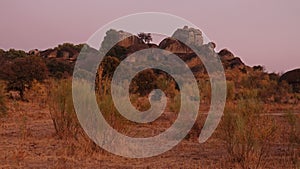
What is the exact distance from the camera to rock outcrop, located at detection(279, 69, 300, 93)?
41794 mm

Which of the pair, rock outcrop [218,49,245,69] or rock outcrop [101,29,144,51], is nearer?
rock outcrop [101,29,144,51]

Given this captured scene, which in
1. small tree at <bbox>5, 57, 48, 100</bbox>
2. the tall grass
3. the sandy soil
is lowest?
the sandy soil

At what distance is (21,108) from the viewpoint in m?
24.7

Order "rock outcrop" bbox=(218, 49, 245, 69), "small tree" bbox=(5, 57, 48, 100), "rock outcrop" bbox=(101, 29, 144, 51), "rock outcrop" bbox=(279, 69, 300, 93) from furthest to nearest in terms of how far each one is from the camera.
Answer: "rock outcrop" bbox=(218, 49, 245, 69)
"rock outcrop" bbox=(101, 29, 144, 51)
"rock outcrop" bbox=(279, 69, 300, 93)
"small tree" bbox=(5, 57, 48, 100)

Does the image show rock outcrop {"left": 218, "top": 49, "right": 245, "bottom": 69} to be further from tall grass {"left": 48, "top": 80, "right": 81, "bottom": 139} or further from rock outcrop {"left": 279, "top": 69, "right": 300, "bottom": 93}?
tall grass {"left": 48, "top": 80, "right": 81, "bottom": 139}

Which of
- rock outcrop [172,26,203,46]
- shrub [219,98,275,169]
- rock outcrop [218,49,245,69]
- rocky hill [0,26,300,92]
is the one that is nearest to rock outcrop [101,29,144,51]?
rocky hill [0,26,300,92]

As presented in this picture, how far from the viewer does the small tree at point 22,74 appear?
97.7ft

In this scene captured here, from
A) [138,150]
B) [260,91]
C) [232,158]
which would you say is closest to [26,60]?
[260,91]

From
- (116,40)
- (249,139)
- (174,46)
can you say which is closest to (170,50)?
(174,46)

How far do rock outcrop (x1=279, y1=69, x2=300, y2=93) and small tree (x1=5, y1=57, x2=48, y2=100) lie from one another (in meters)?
24.6

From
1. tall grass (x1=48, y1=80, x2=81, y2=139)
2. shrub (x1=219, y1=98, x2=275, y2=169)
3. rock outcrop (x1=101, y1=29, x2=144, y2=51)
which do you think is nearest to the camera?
shrub (x1=219, y1=98, x2=275, y2=169)

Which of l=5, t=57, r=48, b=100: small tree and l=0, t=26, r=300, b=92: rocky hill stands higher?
l=0, t=26, r=300, b=92: rocky hill

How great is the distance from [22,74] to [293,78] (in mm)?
27778

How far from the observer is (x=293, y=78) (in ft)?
144
